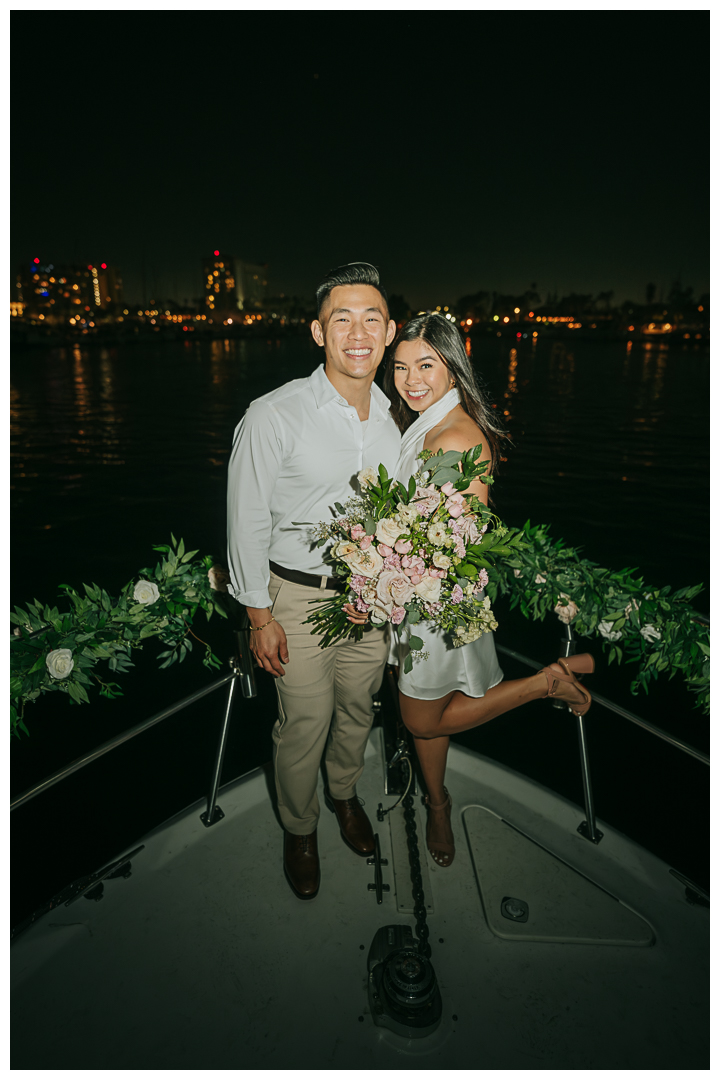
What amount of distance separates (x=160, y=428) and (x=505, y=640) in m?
26.1

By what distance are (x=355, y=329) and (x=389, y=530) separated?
1.24 m

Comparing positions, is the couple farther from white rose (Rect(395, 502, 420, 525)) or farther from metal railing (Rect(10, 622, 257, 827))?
white rose (Rect(395, 502, 420, 525))

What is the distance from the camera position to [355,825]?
358 centimetres

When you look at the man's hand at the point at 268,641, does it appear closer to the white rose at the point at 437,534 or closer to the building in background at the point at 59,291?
the white rose at the point at 437,534

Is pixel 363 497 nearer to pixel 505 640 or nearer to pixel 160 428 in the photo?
pixel 505 640

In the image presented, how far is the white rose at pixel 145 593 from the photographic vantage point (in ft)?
11.2

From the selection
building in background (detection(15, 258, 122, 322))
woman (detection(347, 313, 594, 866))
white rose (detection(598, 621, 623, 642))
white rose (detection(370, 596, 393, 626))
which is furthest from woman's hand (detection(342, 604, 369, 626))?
building in background (detection(15, 258, 122, 322))

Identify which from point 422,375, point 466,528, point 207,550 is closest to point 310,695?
point 466,528

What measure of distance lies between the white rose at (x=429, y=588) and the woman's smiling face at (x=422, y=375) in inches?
51.7

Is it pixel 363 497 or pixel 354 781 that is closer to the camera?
pixel 363 497

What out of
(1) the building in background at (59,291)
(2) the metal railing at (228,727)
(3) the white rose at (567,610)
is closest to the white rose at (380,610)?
(2) the metal railing at (228,727)

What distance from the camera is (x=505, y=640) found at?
13.2 m

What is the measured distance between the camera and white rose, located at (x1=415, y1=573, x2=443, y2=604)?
2477mm

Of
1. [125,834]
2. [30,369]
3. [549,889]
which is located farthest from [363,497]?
[30,369]
